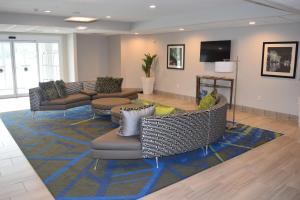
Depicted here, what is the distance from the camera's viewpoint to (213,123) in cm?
439

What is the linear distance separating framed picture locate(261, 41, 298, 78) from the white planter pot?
172 inches

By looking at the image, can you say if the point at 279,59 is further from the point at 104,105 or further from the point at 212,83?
the point at 104,105

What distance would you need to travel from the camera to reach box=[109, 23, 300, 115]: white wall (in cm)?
661

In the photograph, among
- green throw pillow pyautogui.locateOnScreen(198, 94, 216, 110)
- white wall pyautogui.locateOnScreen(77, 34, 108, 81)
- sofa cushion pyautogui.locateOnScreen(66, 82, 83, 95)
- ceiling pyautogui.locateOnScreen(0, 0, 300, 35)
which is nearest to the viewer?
green throw pillow pyautogui.locateOnScreen(198, 94, 216, 110)

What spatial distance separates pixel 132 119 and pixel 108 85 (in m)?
3.96

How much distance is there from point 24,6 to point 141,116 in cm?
403

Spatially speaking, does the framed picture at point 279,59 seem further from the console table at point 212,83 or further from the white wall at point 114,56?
the white wall at point 114,56

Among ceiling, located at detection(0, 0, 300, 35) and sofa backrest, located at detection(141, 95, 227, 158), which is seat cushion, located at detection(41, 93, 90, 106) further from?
sofa backrest, located at detection(141, 95, 227, 158)

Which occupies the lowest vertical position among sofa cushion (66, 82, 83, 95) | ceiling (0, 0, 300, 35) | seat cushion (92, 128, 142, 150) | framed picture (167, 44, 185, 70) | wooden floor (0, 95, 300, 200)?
wooden floor (0, 95, 300, 200)

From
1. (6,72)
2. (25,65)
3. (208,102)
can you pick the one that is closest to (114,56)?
(25,65)

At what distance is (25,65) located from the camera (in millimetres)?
9797

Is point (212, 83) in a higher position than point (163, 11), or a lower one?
lower

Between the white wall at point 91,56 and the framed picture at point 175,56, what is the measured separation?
10.6 feet

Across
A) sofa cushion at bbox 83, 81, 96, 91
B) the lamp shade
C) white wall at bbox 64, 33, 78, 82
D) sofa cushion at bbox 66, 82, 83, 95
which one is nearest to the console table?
the lamp shade
